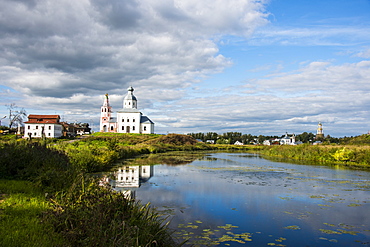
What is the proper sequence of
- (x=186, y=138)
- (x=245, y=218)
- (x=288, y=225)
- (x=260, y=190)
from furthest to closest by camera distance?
(x=186, y=138) < (x=260, y=190) < (x=245, y=218) < (x=288, y=225)

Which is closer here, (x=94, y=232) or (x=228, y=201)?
(x=94, y=232)

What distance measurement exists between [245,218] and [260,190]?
4.72 m

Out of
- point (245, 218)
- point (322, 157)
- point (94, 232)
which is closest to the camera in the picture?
point (94, 232)

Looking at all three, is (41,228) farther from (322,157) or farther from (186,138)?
(186,138)

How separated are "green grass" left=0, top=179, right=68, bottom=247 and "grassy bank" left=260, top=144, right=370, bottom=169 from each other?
25.3m

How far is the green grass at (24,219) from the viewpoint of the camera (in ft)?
16.3

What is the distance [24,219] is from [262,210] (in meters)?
7.15

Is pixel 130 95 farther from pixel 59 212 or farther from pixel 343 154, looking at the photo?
pixel 59 212

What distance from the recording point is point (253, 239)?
7.13 m

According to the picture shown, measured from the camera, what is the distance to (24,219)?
5.83 metres

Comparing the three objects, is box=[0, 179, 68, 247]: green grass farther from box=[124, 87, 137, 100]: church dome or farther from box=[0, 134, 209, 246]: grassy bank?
box=[124, 87, 137, 100]: church dome

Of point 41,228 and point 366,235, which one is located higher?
point 41,228

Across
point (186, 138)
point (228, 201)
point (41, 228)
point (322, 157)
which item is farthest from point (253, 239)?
point (186, 138)

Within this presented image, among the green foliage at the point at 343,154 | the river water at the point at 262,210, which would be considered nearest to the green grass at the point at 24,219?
the river water at the point at 262,210
